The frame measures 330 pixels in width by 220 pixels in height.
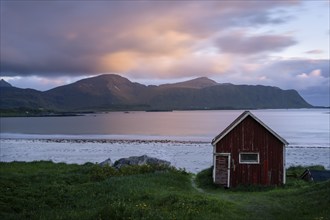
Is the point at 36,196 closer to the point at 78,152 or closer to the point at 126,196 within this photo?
the point at 126,196

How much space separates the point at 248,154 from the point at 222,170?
8.61 feet

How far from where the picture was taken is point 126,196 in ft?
77.9

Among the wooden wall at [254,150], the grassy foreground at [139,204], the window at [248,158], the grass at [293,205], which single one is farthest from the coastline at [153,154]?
the grassy foreground at [139,204]

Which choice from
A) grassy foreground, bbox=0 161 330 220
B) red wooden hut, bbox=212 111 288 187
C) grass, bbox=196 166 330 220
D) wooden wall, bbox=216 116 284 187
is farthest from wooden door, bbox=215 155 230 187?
grass, bbox=196 166 330 220

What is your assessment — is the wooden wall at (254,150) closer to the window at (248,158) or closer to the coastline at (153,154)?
the window at (248,158)

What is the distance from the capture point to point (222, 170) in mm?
36656

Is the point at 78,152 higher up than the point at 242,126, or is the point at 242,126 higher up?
the point at 242,126

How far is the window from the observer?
36688mm

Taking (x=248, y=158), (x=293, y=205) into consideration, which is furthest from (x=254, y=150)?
(x=293, y=205)

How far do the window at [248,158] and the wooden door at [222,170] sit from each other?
115cm

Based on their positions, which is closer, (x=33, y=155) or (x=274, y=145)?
(x=274, y=145)

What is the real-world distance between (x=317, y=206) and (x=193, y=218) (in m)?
7.24

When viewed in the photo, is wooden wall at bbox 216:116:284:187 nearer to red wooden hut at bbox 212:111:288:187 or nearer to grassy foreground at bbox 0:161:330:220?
red wooden hut at bbox 212:111:288:187

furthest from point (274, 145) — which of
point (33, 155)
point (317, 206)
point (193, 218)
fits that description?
point (33, 155)
